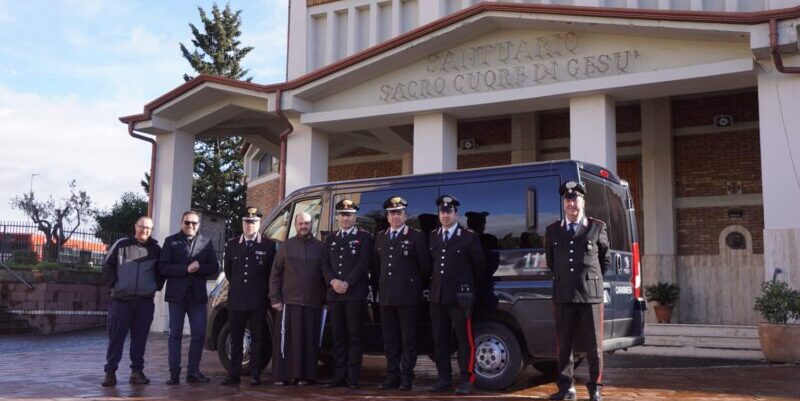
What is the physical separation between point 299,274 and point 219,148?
37690mm

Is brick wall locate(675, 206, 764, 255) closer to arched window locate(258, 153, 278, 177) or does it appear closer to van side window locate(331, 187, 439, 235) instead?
van side window locate(331, 187, 439, 235)

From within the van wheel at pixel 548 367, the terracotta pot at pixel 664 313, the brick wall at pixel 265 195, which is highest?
the brick wall at pixel 265 195

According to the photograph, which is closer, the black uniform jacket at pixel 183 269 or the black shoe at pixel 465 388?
the black shoe at pixel 465 388

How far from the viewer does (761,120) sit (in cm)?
1157

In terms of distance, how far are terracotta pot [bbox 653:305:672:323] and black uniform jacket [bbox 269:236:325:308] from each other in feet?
29.8

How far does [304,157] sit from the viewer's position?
15.6 meters

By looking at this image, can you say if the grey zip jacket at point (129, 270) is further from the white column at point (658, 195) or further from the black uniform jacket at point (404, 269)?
the white column at point (658, 195)

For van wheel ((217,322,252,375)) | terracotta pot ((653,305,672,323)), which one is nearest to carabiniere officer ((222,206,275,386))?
van wheel ((217,322,252,375))

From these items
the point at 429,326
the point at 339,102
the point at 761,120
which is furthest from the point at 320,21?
the point at 429,326

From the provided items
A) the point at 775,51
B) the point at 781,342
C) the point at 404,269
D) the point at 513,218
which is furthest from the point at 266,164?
the point at 513,218

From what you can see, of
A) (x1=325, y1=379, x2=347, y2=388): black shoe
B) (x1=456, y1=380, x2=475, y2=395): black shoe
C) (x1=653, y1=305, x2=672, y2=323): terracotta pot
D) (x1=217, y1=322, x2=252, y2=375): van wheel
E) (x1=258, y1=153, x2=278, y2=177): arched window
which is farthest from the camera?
(x1=258, y1=153, x2=278, y2=177): arched window

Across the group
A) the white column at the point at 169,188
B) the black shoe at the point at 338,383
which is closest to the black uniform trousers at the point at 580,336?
the black shoe at the point at 338,383

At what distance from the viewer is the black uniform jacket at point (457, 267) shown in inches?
292

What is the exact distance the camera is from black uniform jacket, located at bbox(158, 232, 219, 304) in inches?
332
